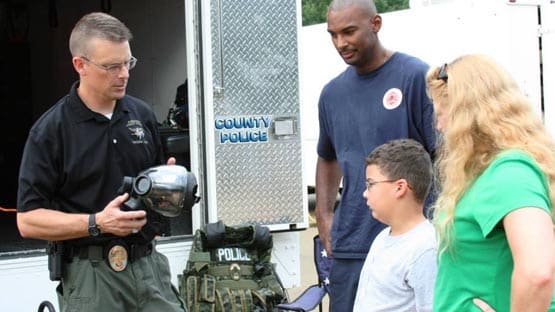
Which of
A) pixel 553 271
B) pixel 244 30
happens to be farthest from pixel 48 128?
pixel 244 30

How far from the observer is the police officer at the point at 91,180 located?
3.27m

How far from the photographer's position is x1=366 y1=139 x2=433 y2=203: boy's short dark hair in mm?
3086

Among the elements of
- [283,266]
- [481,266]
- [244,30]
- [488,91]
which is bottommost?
[283,266]

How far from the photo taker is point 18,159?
10062mm

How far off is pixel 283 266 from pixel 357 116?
2339 millimetres

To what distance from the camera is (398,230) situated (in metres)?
3.09

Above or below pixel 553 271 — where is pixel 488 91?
above

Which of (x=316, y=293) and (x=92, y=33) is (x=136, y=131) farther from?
(x=316, y=293)

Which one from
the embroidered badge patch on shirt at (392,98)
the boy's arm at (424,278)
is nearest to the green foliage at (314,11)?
the embroidered badge patch on shirt at (392,98)

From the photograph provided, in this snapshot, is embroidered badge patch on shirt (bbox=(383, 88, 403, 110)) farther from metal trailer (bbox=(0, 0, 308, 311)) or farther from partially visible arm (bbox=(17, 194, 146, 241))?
metal trailer (bbox=(0, 0, 308, 311))

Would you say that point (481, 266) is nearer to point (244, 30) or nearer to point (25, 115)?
point (244, 30)

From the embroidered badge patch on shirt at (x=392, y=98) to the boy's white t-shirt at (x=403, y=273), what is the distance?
0.61 m

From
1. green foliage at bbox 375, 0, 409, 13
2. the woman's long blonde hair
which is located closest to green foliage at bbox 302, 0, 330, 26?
green foliage at bbox 375, 0, 409, 13

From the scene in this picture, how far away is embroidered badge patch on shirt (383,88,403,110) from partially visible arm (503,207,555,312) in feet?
5.17
